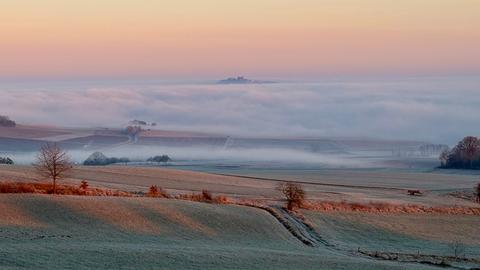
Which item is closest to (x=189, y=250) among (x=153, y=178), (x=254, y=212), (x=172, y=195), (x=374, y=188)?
(x=254, y=212)

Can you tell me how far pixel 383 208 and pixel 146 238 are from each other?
23.5 m

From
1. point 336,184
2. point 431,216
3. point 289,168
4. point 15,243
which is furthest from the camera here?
point 289,168

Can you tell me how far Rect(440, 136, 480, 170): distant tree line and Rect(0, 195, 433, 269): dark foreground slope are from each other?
228 feet

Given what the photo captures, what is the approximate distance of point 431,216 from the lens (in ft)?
193

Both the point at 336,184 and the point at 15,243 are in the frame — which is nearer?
the point at 15,243

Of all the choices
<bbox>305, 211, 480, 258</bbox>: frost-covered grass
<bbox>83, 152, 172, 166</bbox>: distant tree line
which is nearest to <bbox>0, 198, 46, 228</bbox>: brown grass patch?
<bbox>305, 211, 480, 258</bbox>: frost-covered grass

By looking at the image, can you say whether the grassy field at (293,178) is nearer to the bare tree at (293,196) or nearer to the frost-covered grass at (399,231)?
the bare tree at (293,196)

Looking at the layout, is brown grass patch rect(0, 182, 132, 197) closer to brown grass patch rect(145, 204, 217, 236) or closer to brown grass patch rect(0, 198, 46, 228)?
brown grass patch rect(0, 198, 46, 228)

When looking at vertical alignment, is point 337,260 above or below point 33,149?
below

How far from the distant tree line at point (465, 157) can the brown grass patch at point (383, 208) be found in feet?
175

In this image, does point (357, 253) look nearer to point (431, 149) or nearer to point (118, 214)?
point (118, 214)

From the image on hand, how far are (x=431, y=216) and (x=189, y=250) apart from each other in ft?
86.7

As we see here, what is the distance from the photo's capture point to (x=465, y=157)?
117 meters

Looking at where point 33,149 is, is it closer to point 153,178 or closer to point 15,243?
point 153,178
